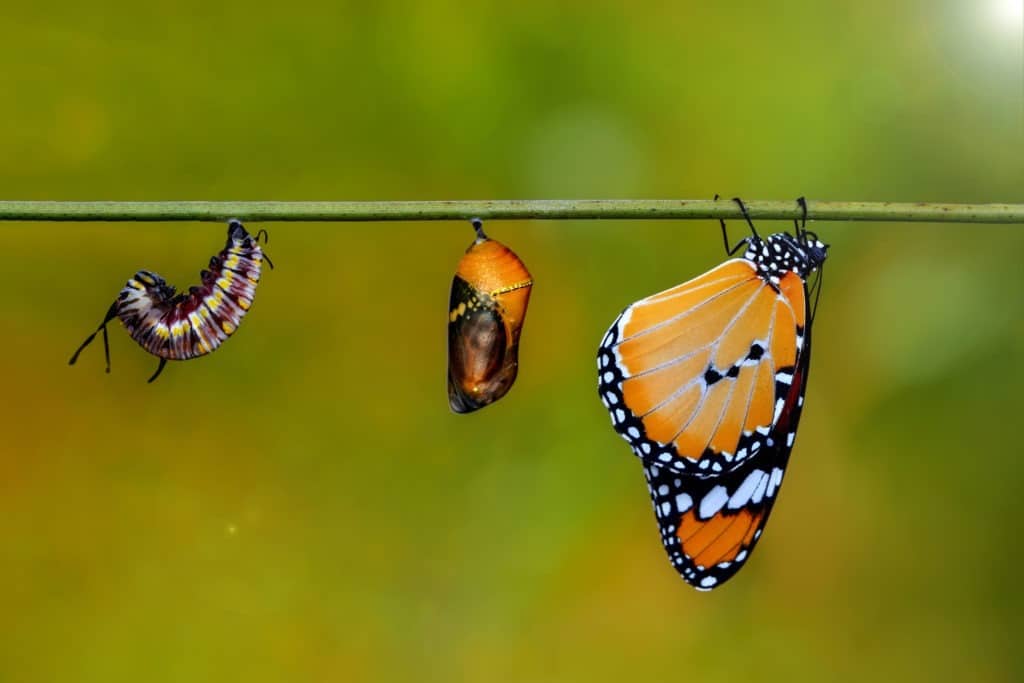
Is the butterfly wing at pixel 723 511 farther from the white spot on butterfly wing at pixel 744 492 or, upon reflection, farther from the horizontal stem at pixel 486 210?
the horizontal stem at pixel 486 210

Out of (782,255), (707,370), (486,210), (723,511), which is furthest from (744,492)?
(486,210)

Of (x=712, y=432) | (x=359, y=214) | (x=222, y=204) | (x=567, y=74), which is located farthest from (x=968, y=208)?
(x=567, y=74)

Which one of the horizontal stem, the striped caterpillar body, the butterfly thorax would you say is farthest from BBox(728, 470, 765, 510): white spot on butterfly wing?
the striped caterpillar body

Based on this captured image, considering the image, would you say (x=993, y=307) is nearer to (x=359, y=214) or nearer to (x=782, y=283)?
(x=782, y=283)

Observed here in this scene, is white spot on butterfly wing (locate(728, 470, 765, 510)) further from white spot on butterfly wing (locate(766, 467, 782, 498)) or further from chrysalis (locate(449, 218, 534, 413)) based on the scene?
chrysalis (locate(449, 218, 534, 413))

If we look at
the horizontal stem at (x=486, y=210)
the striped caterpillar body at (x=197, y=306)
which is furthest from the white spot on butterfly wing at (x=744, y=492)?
the striped caterpillar body at (x=197, y=306)
